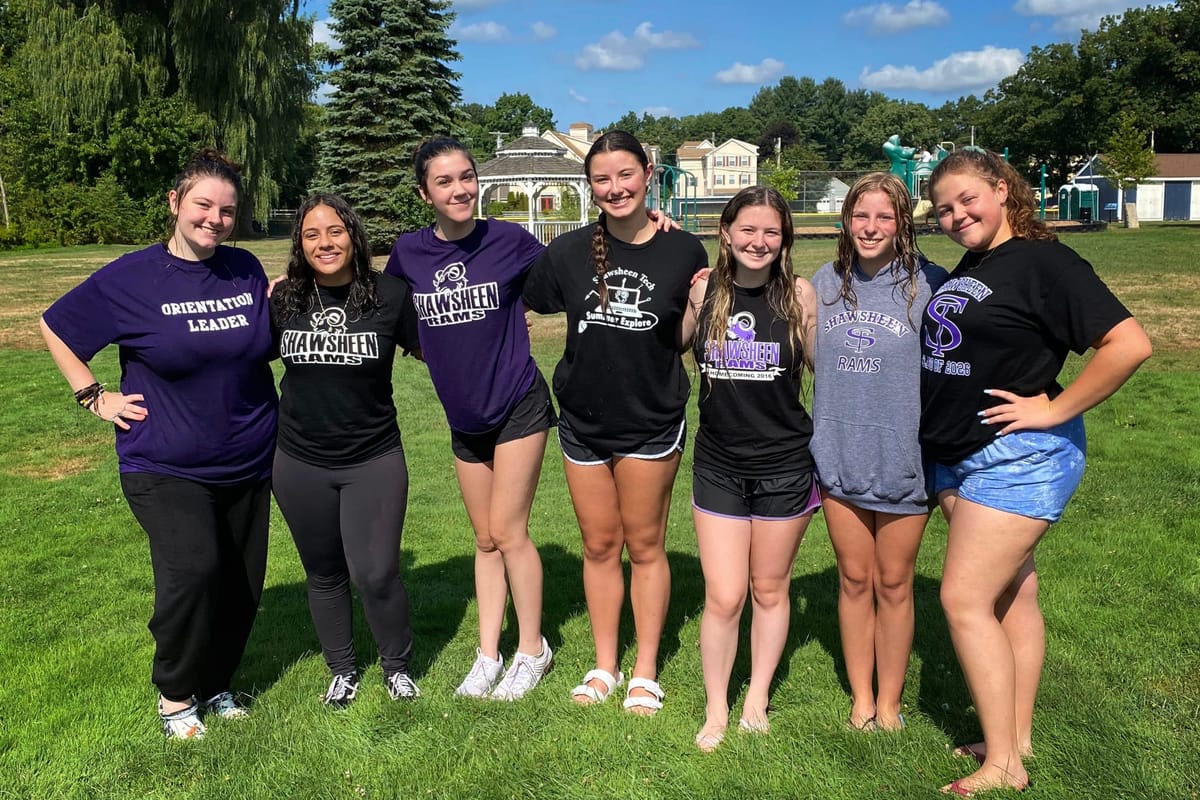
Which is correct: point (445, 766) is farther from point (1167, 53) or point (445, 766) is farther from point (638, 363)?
point (1167, 53)

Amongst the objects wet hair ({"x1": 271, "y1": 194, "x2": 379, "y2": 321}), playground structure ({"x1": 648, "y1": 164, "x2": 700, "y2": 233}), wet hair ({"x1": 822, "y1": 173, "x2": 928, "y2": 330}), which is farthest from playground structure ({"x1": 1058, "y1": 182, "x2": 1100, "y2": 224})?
→ wet hair ({"x1": 271, "y1": 194, "x2": 379, "y2": 321})

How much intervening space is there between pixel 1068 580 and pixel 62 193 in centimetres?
4215

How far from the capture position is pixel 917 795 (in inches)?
117

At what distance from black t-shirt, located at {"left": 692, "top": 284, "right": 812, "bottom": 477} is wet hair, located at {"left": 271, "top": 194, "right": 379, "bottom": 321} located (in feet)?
4.46

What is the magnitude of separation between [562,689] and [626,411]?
1309mm

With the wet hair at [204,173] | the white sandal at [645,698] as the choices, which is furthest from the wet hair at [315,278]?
the white sandal at [645,698]

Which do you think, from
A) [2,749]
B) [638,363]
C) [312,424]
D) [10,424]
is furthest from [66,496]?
[638,363]

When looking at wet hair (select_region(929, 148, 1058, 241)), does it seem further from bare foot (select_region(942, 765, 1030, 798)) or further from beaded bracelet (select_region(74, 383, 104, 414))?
beaded bracelet (select_region(74, 383, 104, 414))

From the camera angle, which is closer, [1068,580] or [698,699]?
[698,699]

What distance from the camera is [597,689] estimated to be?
379 centimetres

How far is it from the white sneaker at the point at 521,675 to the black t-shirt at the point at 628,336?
Answer: 1.11 meters

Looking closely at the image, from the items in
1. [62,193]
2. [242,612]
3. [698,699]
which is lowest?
[698,699]

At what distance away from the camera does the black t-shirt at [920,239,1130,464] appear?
264cm

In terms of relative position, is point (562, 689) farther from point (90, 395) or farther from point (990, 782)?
point (90, 395)
